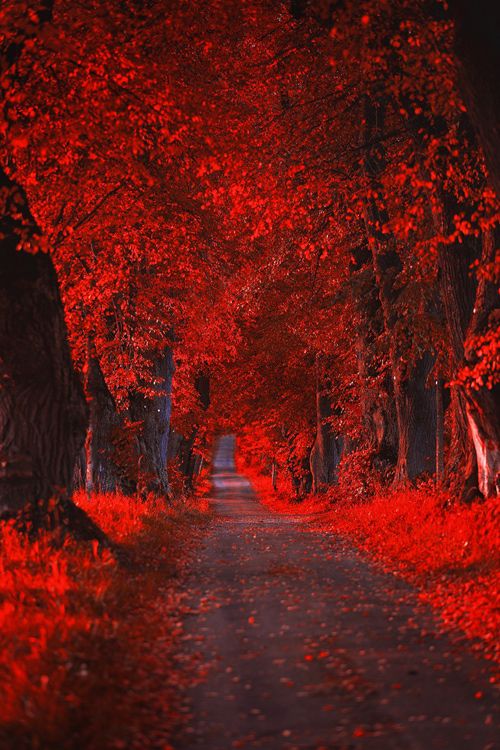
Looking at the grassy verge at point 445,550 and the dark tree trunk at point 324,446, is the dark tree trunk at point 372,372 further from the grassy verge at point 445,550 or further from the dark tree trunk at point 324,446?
the dark tree trunk at point 324,446


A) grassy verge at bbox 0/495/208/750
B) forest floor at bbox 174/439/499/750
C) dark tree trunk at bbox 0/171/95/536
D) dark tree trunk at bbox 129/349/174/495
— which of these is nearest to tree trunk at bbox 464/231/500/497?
forest floor at bbox 174/439/499/750

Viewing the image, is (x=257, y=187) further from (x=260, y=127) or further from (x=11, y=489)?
(x=11, y=489)

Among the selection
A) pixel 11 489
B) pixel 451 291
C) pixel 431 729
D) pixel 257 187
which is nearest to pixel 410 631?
pixel 431 729

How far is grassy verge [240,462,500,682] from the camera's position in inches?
346

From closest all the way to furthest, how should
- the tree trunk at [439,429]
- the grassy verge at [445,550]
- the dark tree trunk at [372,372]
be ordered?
the grassy verge at [445,550]
the tree trunk at [439,429]
the dark tree trunk at [372,372]

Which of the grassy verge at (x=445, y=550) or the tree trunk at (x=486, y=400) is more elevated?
the tree trunk at (x=486, y=400)

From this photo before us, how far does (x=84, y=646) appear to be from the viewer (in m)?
6.87

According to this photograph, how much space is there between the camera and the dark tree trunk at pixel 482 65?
8641mm

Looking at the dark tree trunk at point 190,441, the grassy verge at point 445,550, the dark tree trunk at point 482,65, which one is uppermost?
the dark tree trunk at point 482,65

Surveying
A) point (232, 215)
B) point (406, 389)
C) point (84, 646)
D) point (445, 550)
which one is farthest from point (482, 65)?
point (406, 389)

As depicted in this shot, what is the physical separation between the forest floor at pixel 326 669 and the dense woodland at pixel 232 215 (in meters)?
3.59

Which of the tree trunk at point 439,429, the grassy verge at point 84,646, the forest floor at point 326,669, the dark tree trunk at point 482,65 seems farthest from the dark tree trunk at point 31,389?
the tree trunk at point 439,429

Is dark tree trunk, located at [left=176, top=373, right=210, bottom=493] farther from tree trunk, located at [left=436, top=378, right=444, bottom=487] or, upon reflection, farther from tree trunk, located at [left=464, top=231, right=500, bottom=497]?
tree trunk, located at [left=464, top=231, right=500, bottom=497]

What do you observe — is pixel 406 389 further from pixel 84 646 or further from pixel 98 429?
pixel 84 646
